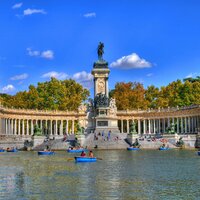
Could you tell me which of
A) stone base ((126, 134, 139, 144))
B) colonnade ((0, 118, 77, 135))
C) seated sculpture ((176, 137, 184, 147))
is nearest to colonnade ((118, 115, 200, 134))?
colonnade ((0, 118, 77, 135))

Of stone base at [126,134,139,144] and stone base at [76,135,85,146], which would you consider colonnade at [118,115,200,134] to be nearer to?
stone base at [126,134,139,144]

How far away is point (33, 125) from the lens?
115750 millimetres

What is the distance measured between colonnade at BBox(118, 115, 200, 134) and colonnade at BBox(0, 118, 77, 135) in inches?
631

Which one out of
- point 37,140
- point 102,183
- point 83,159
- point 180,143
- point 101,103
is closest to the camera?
point 102,183

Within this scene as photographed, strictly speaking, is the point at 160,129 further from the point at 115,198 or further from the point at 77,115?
the point at 115,198

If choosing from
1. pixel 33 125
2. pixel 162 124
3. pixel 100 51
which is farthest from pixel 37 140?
pixel 162 124

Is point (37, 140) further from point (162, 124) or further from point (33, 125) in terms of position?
point (162, 124)

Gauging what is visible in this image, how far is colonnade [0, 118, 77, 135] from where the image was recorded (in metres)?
102

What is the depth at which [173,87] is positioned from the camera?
382ft

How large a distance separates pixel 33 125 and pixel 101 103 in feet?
95.7

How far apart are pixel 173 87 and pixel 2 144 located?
56329 millimetres

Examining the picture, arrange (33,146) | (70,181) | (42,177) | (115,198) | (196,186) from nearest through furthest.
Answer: (115,198) → (196,186) → (70,181) → (42,177) → (33,146)

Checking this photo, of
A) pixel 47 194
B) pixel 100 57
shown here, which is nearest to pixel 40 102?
pixel 100 57

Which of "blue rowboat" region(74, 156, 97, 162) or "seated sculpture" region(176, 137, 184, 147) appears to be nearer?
"blue rowboat" region(74, 156, 97, 162)
